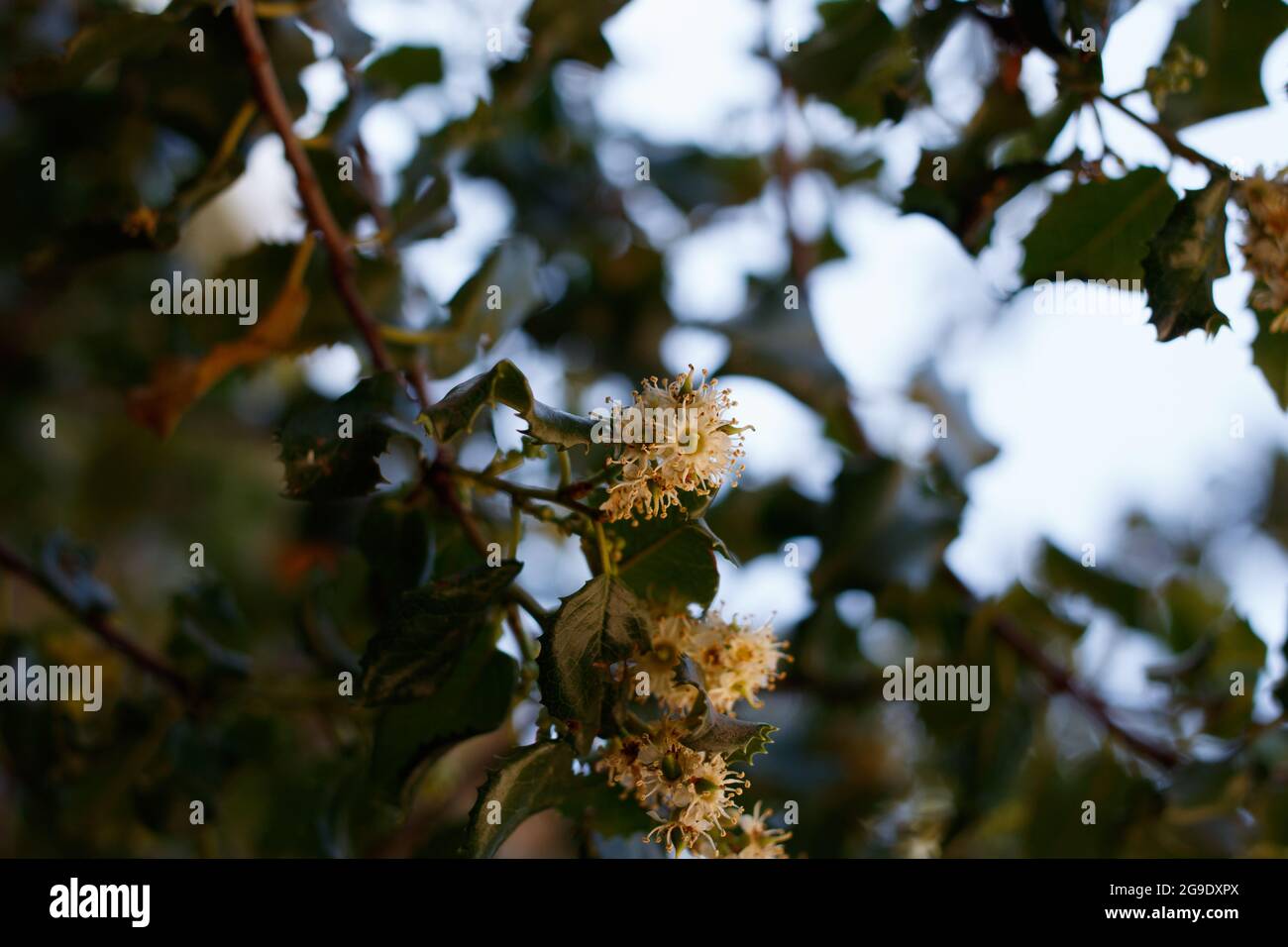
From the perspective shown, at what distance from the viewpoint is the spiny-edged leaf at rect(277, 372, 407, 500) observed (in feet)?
3.49

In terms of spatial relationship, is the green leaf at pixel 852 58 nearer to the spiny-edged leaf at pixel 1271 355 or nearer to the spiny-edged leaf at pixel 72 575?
the spiny-edged leaf at pixel 1271 355

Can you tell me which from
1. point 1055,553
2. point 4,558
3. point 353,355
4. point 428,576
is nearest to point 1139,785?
point 1055,553

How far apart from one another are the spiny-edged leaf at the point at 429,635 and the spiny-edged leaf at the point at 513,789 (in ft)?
0.42

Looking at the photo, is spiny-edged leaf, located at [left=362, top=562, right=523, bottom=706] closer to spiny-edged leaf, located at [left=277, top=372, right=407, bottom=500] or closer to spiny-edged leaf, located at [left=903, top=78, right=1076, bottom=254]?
spiny-edged leaf, located at [left=277, top=372, right=407, bottom=500]

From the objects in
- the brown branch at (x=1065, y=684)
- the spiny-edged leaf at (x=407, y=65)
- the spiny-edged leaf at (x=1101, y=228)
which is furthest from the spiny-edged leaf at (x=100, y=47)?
the brown branch at (x=1065, y=684)

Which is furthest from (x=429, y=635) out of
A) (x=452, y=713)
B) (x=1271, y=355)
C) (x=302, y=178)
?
(x=1271, y=355)

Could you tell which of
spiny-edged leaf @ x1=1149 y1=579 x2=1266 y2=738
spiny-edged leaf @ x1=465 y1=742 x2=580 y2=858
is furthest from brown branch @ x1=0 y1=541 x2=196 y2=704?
spiny-edged leaf @ x1=1149 y1=579 x2=1266 y2=738

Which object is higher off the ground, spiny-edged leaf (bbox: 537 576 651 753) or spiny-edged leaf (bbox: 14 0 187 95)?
spiny-edged leaf (bbox: 14 0 187 95)

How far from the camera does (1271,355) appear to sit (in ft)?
3.85

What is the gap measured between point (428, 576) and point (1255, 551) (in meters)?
3.00

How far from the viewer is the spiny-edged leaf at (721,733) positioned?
0.89m

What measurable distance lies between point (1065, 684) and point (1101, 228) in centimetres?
91

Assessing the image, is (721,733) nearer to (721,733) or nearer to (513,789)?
(721,733)

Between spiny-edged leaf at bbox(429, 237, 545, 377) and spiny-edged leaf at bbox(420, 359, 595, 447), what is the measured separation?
55 centimetres
